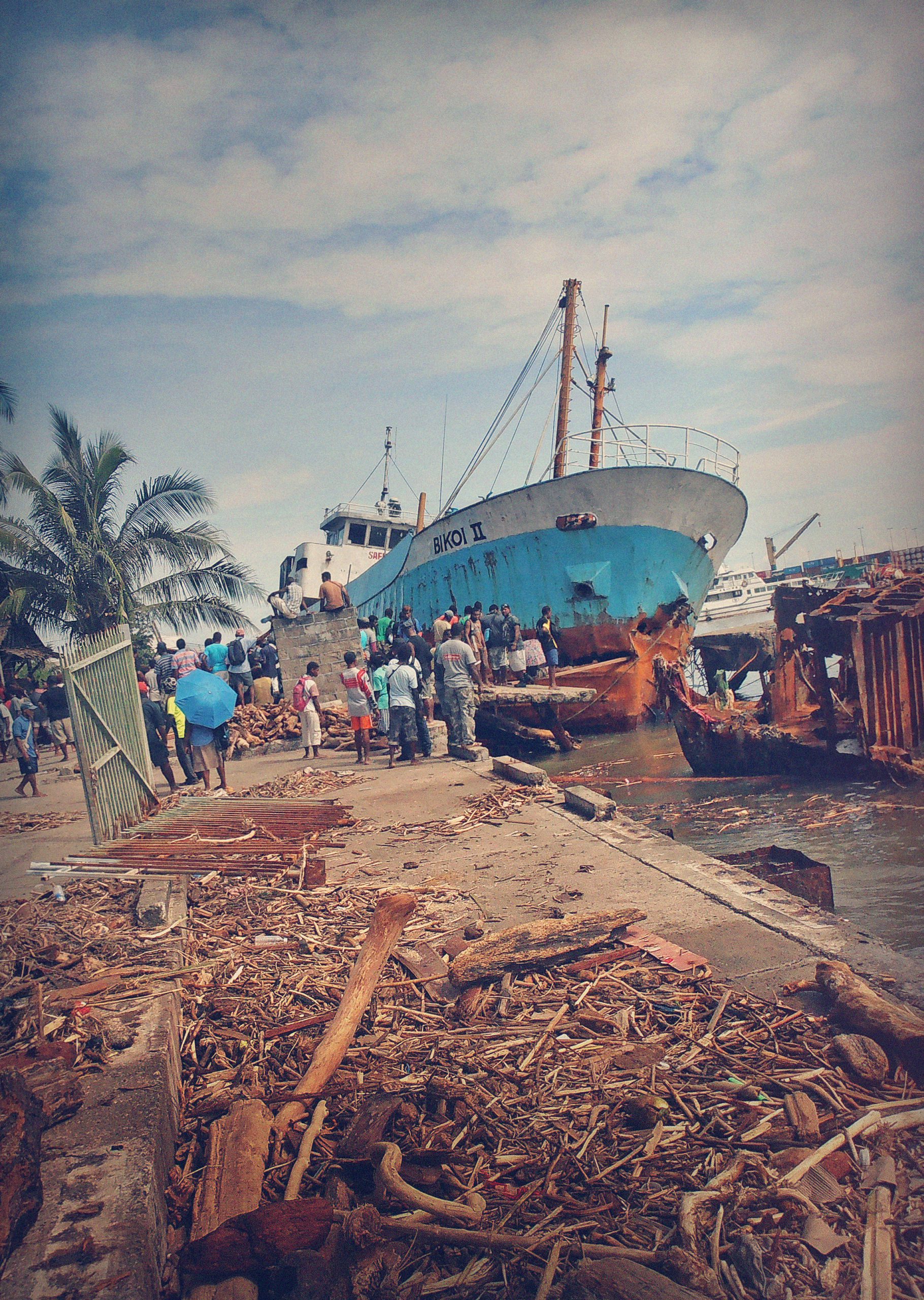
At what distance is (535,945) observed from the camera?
394 centimetres

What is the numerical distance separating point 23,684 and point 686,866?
28187mm

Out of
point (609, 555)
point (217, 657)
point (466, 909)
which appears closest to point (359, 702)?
point (217, 657)

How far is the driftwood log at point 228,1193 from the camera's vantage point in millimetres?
2117

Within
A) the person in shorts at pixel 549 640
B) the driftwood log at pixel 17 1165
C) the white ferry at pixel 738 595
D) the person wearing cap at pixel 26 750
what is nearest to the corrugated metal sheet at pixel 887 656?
the person in shorts at pixel 549 640

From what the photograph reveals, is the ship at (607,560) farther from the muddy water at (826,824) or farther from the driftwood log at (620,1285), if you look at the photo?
the driftwood log at (620,1285)

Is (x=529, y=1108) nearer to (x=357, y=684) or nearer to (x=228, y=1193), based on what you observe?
(x=228, y=1193)

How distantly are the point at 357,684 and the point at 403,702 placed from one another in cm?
90

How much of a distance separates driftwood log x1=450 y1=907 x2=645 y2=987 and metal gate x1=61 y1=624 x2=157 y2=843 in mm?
4620

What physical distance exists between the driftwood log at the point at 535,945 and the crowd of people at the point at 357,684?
634 cm

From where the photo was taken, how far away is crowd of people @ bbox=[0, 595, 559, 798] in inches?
435

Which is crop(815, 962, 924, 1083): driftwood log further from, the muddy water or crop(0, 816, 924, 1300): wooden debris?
the muddy water

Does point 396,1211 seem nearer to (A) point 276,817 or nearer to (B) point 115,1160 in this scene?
(B) point 115,1160

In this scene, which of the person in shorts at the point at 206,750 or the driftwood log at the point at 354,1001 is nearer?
the driftwood log at the point at 354,1001

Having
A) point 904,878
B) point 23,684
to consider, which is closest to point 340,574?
point 23,684
